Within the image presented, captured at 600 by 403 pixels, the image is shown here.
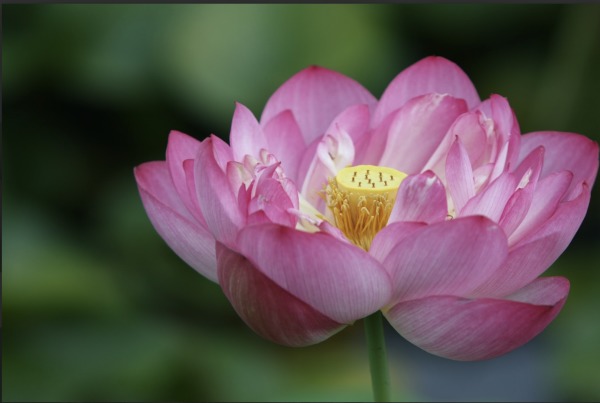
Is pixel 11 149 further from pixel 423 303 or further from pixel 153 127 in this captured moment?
pixel 423 303

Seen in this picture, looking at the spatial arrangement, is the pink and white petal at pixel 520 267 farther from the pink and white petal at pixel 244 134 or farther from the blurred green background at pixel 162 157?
the blurred green background at pixel 162 157

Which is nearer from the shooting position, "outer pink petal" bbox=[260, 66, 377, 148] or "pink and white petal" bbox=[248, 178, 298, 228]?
"pink and white petal" bbox=[248, 178, 298, 228]

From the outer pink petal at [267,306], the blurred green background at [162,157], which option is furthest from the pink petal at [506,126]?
the blurred green background at [162,157]

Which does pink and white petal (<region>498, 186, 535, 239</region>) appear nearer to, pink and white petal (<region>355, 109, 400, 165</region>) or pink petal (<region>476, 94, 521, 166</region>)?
pink petal (<region>476, 94, 521, 166</region>)

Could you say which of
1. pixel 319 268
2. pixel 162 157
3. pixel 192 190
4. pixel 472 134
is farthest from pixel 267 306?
pixel 162 157

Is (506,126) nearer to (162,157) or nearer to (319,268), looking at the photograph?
(319,268)

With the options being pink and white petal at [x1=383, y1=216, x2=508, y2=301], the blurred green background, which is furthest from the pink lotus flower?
the blurred green background
